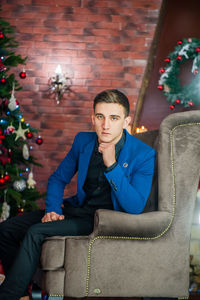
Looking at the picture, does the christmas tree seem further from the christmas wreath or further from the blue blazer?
the christmas wreath

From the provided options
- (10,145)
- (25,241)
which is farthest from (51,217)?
(10,145)

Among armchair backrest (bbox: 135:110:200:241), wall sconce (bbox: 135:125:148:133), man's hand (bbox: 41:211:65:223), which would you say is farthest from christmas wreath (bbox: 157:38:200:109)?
man's hand (bbox: 41:211:65:223)

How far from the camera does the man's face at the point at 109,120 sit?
1766 millimetres

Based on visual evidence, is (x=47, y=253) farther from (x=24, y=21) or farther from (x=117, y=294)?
(x=24, y=21)

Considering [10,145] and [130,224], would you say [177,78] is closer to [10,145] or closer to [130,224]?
[10,145]

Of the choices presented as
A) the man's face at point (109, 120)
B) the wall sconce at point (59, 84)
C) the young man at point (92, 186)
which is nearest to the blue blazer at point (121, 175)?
the young man at point (92, 186)

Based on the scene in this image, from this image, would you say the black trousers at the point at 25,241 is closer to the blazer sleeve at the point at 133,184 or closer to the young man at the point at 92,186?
the young man at the point at 92,186

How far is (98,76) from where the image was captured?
433cm

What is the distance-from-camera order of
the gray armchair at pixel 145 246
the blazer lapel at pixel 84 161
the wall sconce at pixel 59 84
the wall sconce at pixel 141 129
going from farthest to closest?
the wall sconce at pixel 59 84
the wall sconce at pixel 141 129
the blazer lapel at pixel 84 161
the gray armchair at pixel 145 246

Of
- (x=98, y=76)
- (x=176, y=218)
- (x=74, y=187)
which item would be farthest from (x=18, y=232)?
(x=98, y=76)

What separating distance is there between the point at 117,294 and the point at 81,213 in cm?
Answer: 46

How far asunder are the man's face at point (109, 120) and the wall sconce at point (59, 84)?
2.59 meters

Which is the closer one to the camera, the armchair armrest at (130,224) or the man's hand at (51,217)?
the armchair armrest at (130,224)

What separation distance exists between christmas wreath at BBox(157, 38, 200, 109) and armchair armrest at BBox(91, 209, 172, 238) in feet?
7.88
